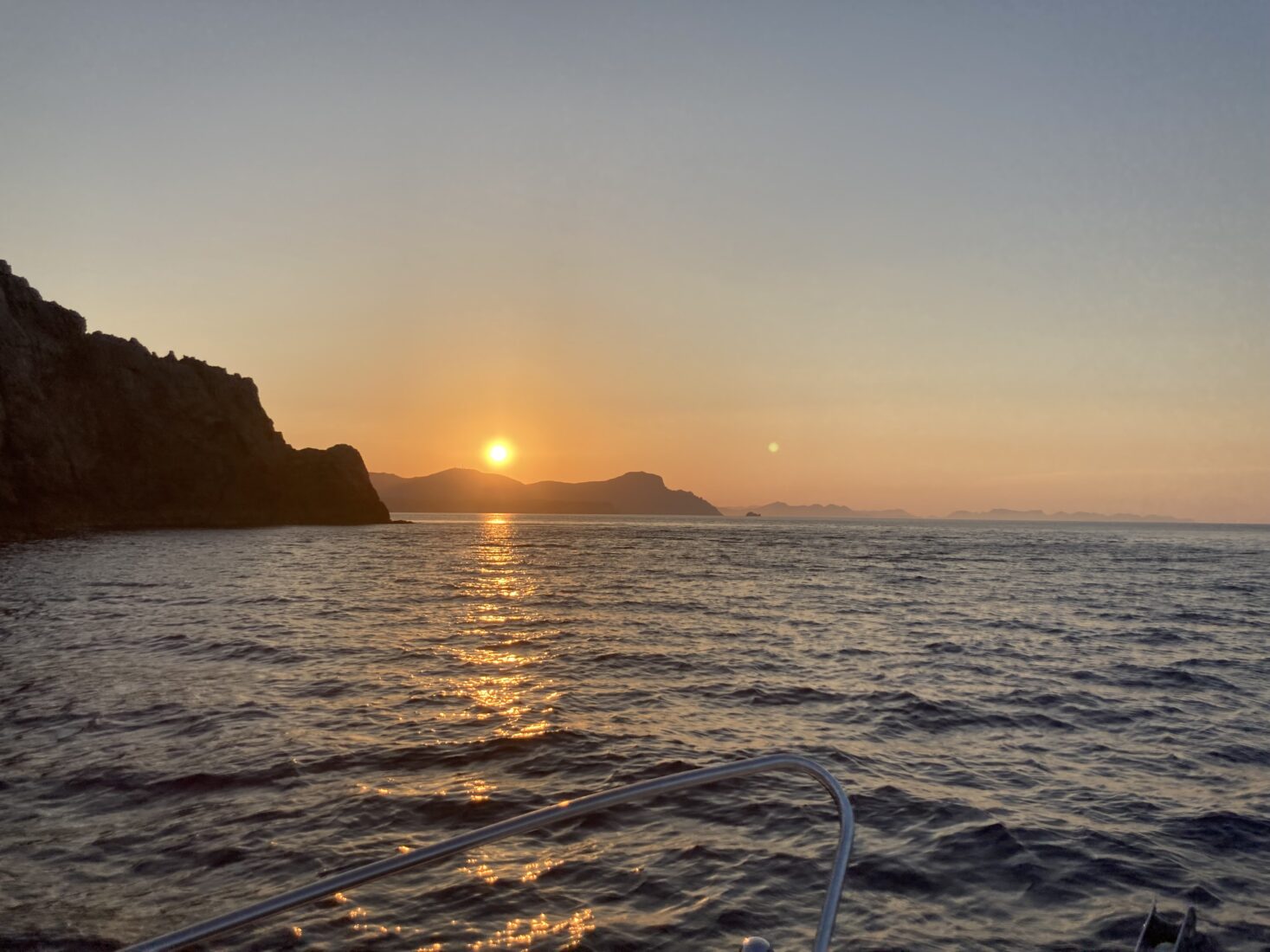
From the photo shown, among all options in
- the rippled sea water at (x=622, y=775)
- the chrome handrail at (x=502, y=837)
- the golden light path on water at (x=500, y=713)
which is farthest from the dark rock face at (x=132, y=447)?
the chrome handrail at (x=502, y=837)

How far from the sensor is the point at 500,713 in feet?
42.2

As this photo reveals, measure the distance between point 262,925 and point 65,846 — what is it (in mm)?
2660

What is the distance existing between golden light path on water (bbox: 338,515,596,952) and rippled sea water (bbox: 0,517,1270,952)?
0.05 m

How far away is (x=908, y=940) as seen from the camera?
603 centimetres

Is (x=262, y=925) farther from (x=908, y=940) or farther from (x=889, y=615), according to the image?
(x=889, y=615)

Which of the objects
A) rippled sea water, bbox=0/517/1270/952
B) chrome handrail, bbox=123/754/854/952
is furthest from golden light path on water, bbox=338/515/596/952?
chrome handrail, bbox=123/754/854/952

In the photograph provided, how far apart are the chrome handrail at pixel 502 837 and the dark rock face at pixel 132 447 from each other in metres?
83.0

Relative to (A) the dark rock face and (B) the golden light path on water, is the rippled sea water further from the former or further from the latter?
(A) the dark rock face

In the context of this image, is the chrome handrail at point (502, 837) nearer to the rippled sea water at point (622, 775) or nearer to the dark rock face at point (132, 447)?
the rippled sea water at point (622, 775)

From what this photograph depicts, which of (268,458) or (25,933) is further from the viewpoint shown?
(268,458)

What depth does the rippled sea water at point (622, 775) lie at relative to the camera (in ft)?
20.8

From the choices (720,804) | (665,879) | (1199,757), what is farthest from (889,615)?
(665,879)

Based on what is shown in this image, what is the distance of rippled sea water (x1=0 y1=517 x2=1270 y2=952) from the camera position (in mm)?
6336

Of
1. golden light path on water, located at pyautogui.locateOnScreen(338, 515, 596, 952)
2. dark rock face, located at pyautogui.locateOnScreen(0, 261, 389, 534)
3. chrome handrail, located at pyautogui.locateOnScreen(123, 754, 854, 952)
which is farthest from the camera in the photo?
dark rock face, located at pyautogui.locateOnScreen(0, 261, 389, 534)
